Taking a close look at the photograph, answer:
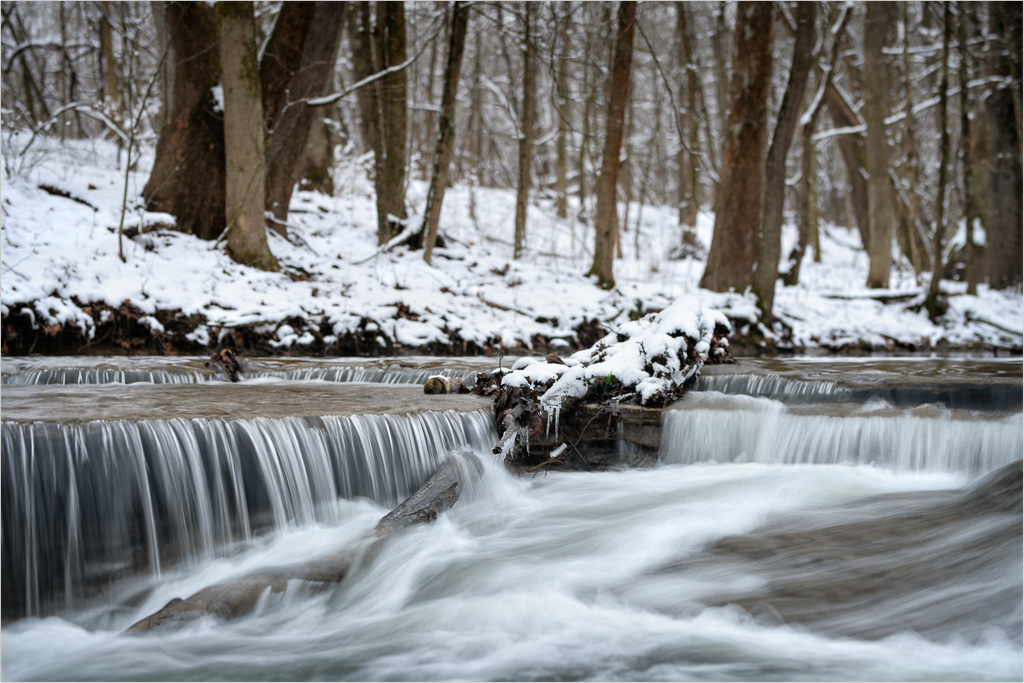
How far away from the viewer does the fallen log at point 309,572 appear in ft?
8.41

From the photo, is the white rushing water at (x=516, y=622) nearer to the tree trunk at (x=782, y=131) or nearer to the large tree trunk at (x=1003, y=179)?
the tree trunk at (x=782, y=131)

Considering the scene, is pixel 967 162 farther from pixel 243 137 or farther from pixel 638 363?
pixel 243 137

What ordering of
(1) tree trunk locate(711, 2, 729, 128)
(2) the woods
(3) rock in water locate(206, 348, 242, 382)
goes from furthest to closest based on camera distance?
(1) tree trunk locate(711, 2, 729, 128), (2) the woods, (3) rock in water locate(206, 348, 242, 382)

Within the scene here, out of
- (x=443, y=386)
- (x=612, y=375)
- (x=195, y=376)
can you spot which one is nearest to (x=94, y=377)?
(x=195, y=376)

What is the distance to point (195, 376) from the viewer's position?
5641mm

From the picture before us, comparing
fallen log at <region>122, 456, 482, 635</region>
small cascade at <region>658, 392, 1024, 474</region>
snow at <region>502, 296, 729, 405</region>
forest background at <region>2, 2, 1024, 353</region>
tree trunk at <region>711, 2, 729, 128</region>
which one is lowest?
fallen log at <region>122, 456, 482, 635</region>

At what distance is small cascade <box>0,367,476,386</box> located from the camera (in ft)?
17.3

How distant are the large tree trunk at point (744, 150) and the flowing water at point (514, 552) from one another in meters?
5.50

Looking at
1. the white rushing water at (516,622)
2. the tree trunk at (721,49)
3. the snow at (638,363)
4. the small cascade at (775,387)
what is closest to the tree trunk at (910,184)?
the tree trunk at (721,49)

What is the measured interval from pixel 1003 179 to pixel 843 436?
11.2 meters

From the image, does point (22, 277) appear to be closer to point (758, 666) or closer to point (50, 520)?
point (50, 520)

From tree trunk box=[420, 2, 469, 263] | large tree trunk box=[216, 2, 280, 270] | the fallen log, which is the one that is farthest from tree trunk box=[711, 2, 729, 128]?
the fallen log

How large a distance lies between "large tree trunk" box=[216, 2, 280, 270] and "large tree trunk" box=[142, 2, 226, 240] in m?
0.44

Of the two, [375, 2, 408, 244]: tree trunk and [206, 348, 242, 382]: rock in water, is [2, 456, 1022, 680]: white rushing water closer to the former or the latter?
[206, 348, 242, 382]: rock in water
